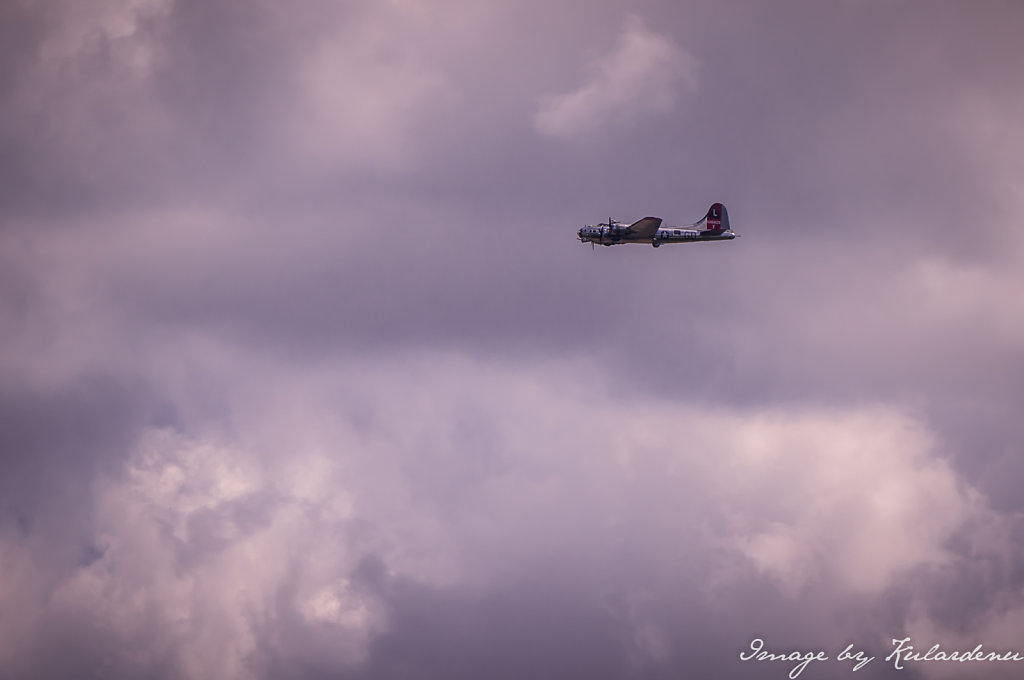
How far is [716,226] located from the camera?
180 metres

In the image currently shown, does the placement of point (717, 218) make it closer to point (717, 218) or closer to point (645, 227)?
point (717, 218)

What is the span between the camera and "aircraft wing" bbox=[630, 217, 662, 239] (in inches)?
6506

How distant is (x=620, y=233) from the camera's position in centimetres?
16925

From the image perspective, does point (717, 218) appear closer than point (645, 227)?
No

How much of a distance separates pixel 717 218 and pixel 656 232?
16844 mm

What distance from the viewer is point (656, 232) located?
565ft

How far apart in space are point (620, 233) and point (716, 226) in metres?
23.7

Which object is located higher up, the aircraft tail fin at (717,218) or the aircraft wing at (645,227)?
the aircraft tail fin at (717,218)

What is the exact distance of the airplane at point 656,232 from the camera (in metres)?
169

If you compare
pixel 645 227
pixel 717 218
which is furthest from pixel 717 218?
pixel 645 227

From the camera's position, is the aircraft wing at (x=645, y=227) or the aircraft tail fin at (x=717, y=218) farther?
the aircraft tail fin at (x=717, y=218)

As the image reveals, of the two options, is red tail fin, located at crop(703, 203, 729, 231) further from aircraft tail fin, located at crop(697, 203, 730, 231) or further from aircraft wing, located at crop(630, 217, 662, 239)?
aircraft wing, located at crop(630, 217, 662, 239)

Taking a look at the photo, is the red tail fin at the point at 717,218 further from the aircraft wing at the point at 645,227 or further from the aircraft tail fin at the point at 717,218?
the aircraft wing at the point at 645,227

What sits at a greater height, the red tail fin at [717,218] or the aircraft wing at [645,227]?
the red tail fin at [717,218]
